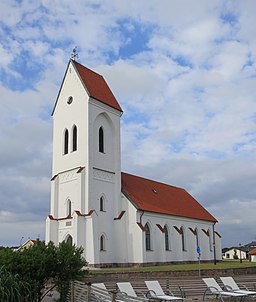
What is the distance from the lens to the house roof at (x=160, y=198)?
130 feet

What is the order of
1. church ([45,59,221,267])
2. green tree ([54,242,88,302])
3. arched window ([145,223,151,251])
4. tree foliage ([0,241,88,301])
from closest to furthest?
tree foliage ([0,241,88,301]), green tree ([54,242,88,302]), church ([45,59,221,267]), arched window ([145,223,151,251])

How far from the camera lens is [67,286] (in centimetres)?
1566

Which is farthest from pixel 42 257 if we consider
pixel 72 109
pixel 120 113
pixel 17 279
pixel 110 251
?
pixel 120 113

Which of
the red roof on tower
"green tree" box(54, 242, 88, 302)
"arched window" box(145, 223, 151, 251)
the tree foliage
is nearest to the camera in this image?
the tree foliage

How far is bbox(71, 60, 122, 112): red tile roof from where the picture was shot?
3797cm

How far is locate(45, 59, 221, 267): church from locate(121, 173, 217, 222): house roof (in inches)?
8.8

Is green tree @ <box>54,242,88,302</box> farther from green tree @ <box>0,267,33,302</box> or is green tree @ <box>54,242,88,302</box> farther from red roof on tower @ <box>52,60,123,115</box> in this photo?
red roof on tower @ <box>52,60,123,115</box>

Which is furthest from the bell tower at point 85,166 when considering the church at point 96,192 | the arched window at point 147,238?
the arched window at point 147,238

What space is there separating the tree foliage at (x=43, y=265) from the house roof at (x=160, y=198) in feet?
69.1

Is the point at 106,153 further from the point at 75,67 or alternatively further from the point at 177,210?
the point at 177,210

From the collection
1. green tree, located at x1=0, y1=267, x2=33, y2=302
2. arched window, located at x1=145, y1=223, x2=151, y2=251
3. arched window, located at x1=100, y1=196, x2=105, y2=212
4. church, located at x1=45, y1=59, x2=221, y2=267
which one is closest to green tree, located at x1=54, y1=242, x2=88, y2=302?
green tree, located at x1=0, y1=267, x2=33, y2=302

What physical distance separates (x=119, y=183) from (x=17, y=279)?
2461 cm

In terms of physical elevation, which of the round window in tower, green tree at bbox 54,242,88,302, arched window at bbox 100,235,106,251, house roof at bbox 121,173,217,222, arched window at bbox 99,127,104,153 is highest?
the round window in tower

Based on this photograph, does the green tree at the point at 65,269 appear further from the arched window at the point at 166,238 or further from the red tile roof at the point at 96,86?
the arched window at the point at 166,238
